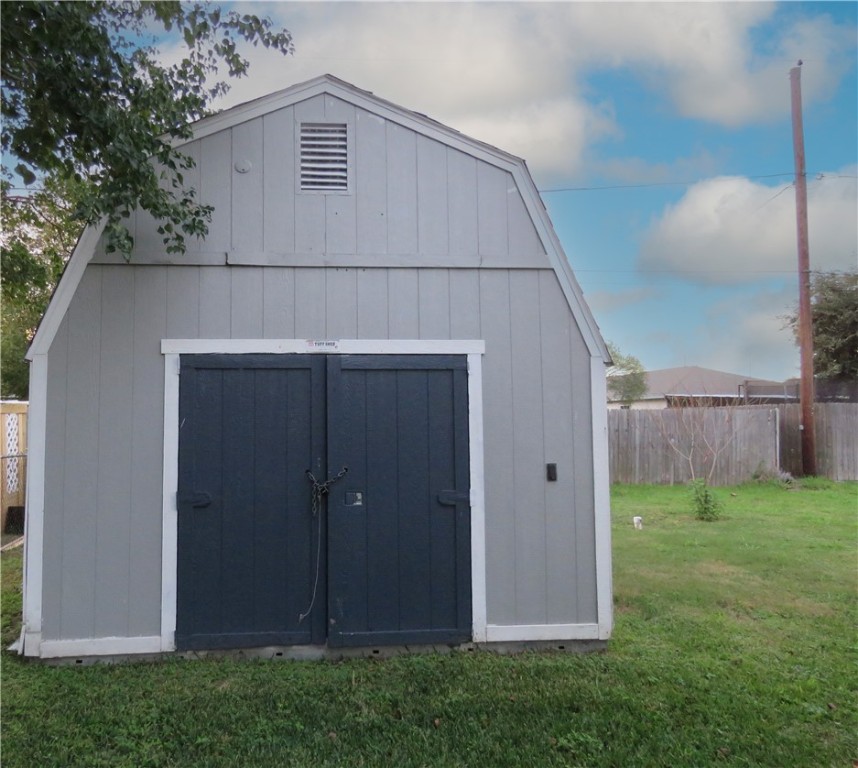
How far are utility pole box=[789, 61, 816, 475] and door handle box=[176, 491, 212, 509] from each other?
12761mm

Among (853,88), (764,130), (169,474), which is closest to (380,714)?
(169,474)

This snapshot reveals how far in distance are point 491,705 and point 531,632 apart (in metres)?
0.89

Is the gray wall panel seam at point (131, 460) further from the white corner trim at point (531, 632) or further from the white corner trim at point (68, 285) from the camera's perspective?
the white corner trim at point (531, 632)

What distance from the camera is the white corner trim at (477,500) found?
416cm

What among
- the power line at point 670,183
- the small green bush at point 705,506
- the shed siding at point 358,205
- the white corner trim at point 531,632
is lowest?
the white corner trim at point 531,632

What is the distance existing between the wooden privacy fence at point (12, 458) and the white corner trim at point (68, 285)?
525 cm

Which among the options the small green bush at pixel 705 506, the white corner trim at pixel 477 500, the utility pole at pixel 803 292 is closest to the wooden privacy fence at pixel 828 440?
the utility pole at pixel 803 292

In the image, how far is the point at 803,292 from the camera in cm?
1301

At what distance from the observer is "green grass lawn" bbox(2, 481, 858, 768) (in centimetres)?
290

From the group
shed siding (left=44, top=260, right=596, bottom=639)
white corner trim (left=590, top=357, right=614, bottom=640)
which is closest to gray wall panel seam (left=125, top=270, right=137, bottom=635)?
shed siding (left=44, top=260, right=596, bottom=639)

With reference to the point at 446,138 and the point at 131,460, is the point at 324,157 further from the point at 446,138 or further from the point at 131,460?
the point at 131,460

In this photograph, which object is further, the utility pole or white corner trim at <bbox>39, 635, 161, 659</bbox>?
the utility pole

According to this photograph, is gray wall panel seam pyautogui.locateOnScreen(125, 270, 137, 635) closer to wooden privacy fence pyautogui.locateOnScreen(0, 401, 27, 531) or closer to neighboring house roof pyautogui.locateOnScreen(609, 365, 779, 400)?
wooden privacy fence pyautogui.locateOnScreen(0, 401, 27, 531)

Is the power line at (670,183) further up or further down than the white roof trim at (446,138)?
further up
